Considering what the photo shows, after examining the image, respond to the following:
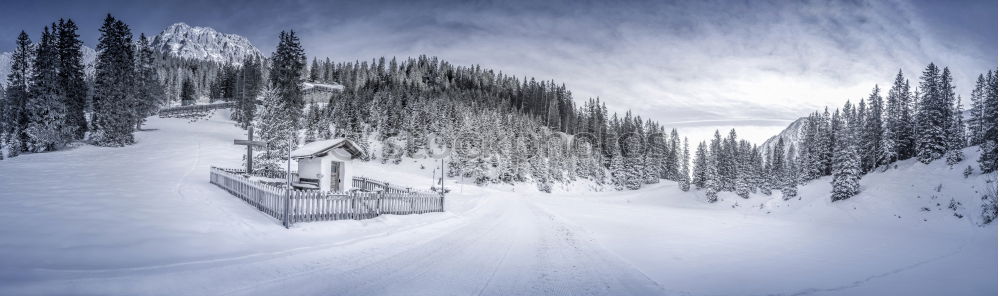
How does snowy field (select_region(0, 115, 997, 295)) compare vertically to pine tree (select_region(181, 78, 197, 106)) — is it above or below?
below

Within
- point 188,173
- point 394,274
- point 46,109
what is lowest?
point 394,274

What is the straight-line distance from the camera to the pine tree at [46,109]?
31531 mm

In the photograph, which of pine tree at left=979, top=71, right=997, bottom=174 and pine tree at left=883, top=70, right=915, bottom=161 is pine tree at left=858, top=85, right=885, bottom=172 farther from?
pine tree at left=979, top=71, right=997, bottom=174

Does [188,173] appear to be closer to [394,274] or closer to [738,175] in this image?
[394,274]

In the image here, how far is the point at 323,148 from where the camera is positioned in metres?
19.9

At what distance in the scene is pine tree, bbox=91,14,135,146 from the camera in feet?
122

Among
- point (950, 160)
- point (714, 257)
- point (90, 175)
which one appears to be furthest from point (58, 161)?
point (950, 160)

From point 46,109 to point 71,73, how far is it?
810 cm

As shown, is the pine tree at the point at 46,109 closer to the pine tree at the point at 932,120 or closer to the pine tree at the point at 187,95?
the pine tree at the point at 932,120

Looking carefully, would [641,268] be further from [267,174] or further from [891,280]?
[267,174]

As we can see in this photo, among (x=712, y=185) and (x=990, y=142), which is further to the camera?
(x=712, y=185)

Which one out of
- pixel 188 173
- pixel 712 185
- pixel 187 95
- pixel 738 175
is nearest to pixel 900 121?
pixel 738 175

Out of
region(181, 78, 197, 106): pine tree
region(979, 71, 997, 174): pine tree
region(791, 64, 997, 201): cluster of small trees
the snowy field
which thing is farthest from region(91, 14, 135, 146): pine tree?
region(181, 78, 197, 106): pine tree

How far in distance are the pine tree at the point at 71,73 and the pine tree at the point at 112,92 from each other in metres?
1.24
